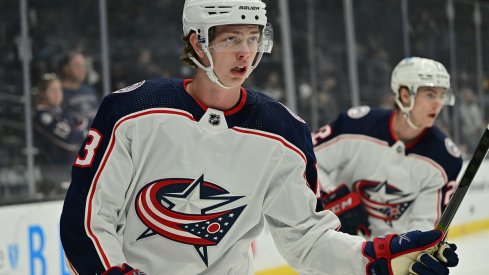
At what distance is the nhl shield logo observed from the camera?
210cm

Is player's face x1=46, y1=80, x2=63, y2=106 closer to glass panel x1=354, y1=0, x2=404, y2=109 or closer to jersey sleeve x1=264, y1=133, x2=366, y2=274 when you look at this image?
jersey sleeve x1=264, y1=133, x2=366, y2=274

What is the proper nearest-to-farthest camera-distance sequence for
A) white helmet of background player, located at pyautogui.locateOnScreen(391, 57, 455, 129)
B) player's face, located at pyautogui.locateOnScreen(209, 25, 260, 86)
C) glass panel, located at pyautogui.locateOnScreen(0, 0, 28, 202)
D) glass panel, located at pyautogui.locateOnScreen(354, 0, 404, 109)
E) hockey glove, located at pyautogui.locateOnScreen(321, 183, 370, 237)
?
player's face, located at pyautogui.locateOnScreen(209, 25, 260, 86)
hockey glove, located at pyautogui.locateOnScreen(321, 183, 370, 237)
white helmet of background player, located at pyautogui.locateOnScreen(391, 57, 455, 129)
glass panel, located at pyautogui.locateOnScreen(0, 0, 28, 202)
glass panel, located at pyautogui.locateOnScreen(354, 0, 404, 109)

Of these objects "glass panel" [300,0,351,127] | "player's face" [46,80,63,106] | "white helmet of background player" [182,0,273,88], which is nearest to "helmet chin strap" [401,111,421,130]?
"white helmet of background player" [182,0,273,88]

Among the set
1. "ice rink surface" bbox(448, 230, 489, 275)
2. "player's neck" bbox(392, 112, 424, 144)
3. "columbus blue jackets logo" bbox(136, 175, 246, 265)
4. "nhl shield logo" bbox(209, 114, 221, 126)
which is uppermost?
"nhl shield logo" bbox(209, 114, 221, 126)

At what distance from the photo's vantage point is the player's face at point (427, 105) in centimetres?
357

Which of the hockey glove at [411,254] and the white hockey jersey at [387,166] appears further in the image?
the white hockey jersey at [387,166]

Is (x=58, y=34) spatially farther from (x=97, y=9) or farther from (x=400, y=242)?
(x=400, y=242)

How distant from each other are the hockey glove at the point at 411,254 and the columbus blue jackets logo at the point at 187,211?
1.09ft

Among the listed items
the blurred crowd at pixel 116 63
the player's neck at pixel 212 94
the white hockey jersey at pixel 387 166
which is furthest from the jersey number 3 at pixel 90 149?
the blurred crowd at pixel 116 63

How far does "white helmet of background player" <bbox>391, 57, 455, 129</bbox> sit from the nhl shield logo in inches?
64.7

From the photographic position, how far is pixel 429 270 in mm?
2006

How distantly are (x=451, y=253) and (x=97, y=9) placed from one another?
3.03m

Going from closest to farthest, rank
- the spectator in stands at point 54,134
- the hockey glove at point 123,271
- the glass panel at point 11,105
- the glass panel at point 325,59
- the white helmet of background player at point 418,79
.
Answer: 1. the hockey glove at point 123,271
2. the white helmet of background player at point 418,79
3. the glass panel at point 11,105
4. the spectator in stands at point 54,134
5. the glass panel at point 325,59

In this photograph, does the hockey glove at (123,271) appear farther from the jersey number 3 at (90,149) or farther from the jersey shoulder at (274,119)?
the jersey shoulder at (274,119)
